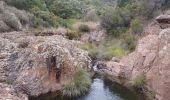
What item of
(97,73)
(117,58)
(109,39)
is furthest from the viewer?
(109,39)

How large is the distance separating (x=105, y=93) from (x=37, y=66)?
5.04 metres

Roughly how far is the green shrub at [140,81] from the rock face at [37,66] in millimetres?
4099

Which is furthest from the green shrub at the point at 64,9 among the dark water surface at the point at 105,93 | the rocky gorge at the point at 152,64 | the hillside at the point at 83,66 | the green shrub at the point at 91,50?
the dark water surface at the point at 105,93

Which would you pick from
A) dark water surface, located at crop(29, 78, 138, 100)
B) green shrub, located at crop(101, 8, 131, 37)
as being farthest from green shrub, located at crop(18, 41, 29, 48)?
green shrub, located at crop(101, 8, 131, 37)

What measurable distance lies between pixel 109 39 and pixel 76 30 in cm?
447

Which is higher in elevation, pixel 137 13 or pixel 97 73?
pixel 137 13

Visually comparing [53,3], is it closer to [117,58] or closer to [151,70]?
[117,58]

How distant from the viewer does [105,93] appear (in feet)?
80.6

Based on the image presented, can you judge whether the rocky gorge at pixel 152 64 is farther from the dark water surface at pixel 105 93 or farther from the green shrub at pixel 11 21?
the green shrub at pixel 11 21

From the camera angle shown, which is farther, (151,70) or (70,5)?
(70,5)

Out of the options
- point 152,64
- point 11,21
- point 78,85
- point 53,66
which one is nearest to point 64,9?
point 11,21

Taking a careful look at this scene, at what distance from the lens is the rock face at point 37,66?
2269 cm

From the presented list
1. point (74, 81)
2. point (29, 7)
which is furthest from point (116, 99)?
point (29, 7)

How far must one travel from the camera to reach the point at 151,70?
25172mm
